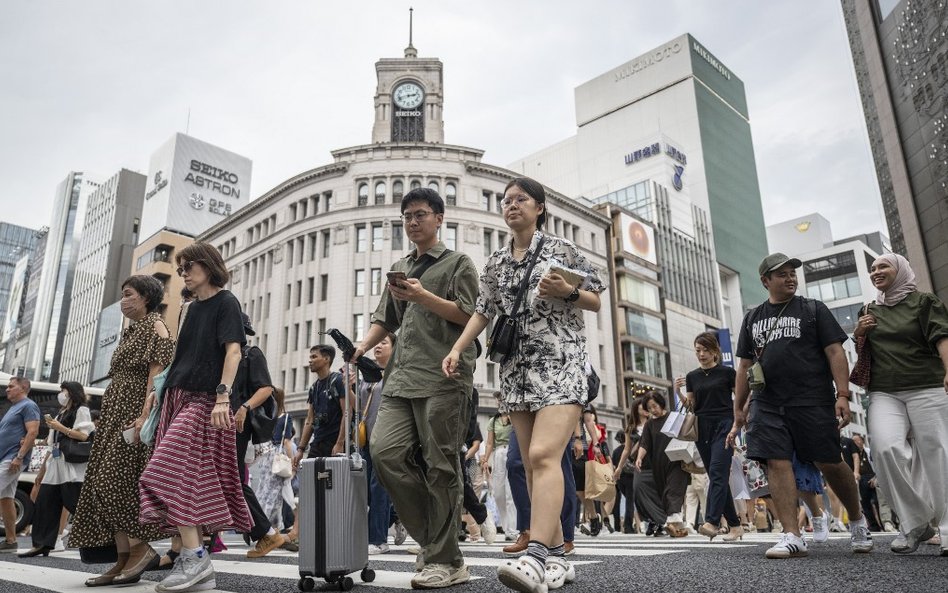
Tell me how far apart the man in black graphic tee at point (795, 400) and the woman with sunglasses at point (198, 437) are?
3439 mm

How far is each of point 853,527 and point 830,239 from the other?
12651 centimetres

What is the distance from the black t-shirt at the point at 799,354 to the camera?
457 cm

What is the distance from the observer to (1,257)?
12150 centimetres

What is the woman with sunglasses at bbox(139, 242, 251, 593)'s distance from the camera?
11.6 feet

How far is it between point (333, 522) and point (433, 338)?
109cm

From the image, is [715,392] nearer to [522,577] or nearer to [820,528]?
[820,528]

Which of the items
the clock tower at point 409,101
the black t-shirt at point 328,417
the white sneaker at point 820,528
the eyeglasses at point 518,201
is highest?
the clock tower at point 409,101

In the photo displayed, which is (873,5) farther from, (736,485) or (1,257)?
(1,257)

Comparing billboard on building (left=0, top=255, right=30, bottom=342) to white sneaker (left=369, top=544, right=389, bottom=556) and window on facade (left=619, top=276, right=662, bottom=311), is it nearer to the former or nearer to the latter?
window on facade (left=619, top=276, right=662, bottom=311)

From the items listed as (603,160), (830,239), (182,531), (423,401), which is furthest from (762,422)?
(830,239)

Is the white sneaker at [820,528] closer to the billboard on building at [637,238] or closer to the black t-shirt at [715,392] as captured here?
the black t-shirt at [715,392]

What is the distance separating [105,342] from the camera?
75.2 meters

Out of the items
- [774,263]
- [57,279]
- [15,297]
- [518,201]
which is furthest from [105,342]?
[518,201]

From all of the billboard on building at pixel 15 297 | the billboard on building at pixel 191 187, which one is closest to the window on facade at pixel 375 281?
the billboard on building at pixel 191 187
